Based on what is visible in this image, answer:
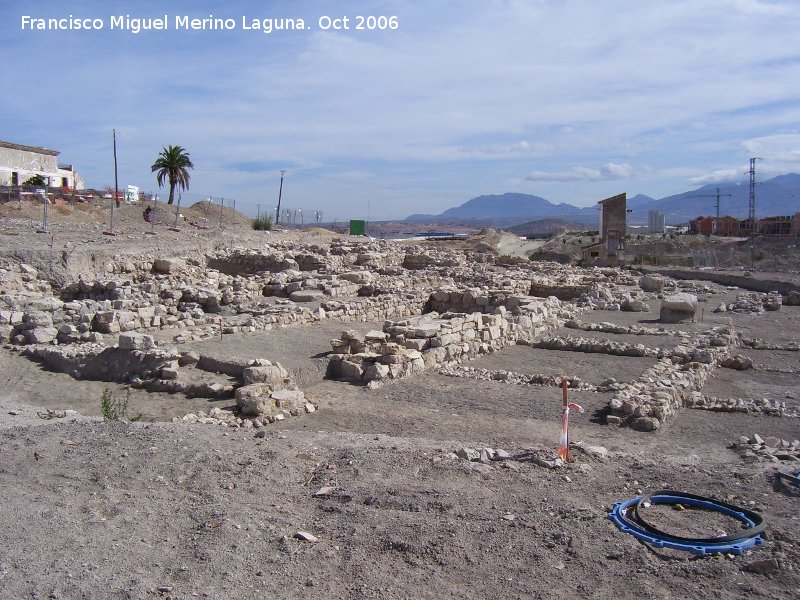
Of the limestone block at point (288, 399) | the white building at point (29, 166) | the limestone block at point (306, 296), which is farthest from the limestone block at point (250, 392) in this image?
the white building at point (29, 166)

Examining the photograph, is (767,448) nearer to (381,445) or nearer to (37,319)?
(381,445)

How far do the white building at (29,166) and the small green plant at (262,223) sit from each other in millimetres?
15014

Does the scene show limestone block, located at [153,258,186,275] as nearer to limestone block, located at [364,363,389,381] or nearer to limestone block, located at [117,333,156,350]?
limestone block, located at [117,333,156,350]

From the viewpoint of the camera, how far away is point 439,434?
27.9 feet

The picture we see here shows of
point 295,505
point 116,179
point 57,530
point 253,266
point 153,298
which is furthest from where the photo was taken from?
point 116,179

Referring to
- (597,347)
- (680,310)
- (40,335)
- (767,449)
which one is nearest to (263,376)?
(40,335)

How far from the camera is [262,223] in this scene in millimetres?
37500

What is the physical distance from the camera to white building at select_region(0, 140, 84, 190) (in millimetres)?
42656

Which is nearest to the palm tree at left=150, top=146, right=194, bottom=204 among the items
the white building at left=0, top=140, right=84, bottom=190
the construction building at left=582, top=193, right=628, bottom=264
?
the white building at left=0, top=140, right=84, bottom=190

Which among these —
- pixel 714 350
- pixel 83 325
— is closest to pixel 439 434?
pixel 714 350

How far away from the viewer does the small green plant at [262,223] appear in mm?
37062

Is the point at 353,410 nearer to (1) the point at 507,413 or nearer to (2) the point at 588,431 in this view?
(1) the point at 507,413

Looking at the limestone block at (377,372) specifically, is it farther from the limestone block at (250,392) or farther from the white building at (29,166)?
the white building at (29,166)

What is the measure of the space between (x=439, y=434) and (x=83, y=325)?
26.8 ft
